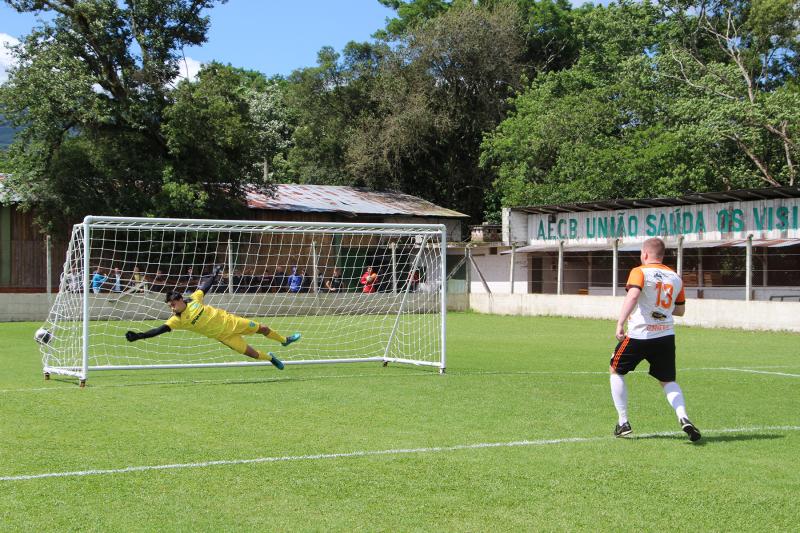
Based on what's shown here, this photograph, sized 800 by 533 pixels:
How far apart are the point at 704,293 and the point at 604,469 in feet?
78.8

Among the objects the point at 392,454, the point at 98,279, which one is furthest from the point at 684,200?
the point at 392,454

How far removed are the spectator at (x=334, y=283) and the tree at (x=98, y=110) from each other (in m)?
7.06

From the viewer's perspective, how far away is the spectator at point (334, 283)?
2914cm

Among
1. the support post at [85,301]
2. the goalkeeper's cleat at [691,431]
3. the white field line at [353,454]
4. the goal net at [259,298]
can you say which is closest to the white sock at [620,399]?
the white field line at [353,454]

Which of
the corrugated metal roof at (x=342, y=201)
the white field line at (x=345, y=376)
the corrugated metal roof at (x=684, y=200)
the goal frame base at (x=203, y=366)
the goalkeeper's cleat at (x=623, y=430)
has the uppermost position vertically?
the corrugated metal roof at (x=342, y=201)

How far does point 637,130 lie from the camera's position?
39.5 meters

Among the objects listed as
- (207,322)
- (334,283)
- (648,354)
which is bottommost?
(334,283)

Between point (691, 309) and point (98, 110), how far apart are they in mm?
21903

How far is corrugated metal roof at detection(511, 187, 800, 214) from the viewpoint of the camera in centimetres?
2761

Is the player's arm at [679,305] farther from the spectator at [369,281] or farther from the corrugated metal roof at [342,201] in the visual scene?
the corrugated metal roof at [342,201]

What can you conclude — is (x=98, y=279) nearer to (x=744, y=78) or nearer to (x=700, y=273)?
(x=700, y=273)

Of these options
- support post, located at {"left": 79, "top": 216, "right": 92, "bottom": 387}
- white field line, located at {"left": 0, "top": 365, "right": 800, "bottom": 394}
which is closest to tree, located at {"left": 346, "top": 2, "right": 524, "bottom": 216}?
white field line, located at {"left": 0, "top": 365, "right": 800, "bottom": 394}

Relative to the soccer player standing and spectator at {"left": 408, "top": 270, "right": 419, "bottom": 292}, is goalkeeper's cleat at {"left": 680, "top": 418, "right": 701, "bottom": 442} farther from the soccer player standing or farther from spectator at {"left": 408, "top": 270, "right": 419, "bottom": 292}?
spectator at {"left": 408, "top": 270, "right": 419, "bottom": 292}

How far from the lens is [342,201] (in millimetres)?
44156
